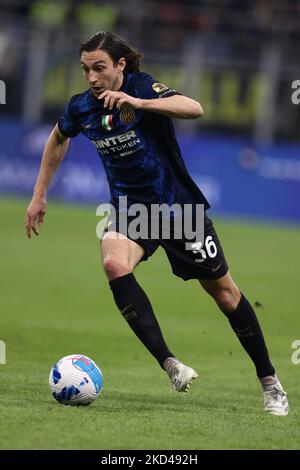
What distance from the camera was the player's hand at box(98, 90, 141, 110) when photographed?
632cm

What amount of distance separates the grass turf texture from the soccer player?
53cm

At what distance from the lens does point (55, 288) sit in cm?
1387

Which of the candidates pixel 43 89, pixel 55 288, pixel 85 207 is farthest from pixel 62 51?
pixel 55 288

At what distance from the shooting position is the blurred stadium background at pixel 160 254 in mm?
6285

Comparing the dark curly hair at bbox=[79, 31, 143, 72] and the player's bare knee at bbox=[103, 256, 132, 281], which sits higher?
the dark curly hair at bbox=[79, 31, 143, 72]

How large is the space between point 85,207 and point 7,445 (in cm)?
2001

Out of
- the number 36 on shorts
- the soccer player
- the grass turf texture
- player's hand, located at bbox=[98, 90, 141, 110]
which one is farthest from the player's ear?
the grass turf texture

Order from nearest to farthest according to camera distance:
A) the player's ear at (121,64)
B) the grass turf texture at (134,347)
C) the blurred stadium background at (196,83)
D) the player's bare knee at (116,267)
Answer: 1. the grass turf texture at (134,347)
2. the player's bare knee at (116,267)
3. the player's ear at (121,64)
4. the blurred stadium background at (196,83)

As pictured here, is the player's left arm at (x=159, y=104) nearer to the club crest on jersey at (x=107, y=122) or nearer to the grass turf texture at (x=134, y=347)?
the club crest on jersey at (x=107, y=122)

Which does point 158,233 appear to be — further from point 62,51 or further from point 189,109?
point 62,51

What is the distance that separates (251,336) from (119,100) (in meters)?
1.95

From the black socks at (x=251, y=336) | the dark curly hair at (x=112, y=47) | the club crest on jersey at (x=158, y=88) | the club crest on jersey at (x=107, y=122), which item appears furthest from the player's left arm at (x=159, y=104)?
the black socks at (x=251, y=336)

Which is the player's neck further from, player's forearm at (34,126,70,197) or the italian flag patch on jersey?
player's forearm at (34,126,70,197)

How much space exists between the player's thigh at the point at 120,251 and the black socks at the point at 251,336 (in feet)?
2.73
